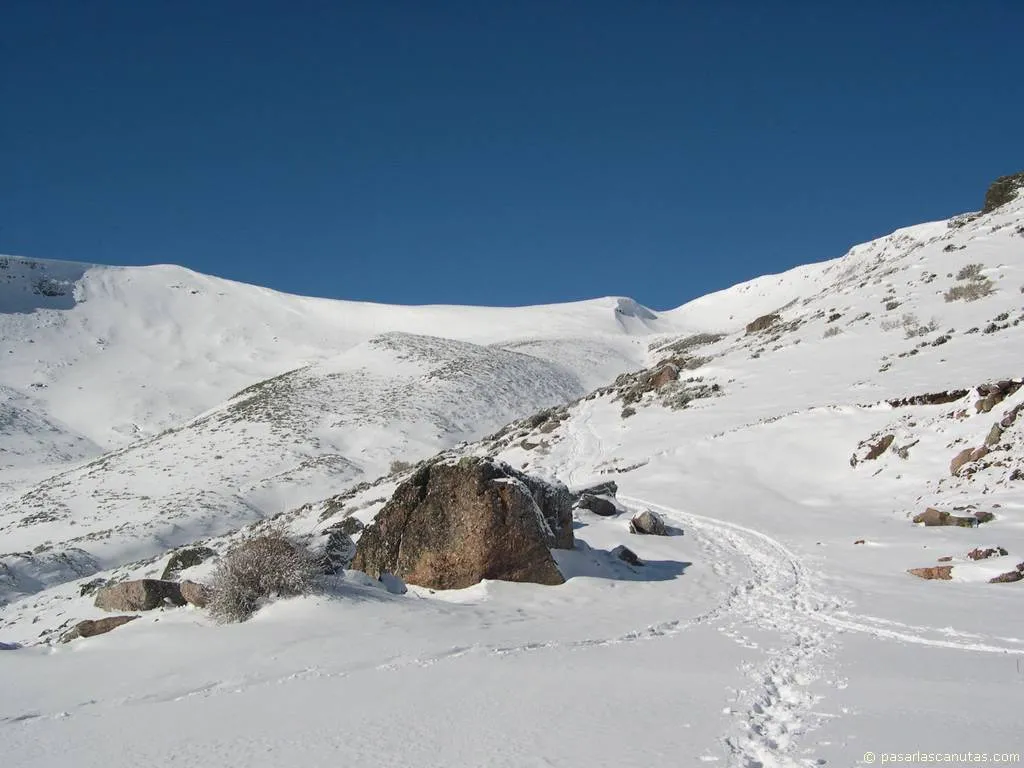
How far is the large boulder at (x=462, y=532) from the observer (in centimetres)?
1155

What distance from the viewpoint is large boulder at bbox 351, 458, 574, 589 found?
37.9 feet

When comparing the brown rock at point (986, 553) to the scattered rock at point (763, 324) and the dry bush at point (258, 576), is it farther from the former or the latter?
the scattered rock at point (763, 324)

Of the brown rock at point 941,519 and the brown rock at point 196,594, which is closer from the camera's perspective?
the brown rock at point 196,594

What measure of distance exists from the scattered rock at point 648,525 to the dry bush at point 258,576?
27.5 ft

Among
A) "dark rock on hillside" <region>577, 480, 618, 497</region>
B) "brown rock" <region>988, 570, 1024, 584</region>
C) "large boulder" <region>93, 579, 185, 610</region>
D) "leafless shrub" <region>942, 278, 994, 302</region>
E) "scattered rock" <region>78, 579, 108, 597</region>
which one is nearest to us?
"large boulder" <region>93, 579, 185, 610</region>

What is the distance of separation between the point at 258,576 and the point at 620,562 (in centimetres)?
638

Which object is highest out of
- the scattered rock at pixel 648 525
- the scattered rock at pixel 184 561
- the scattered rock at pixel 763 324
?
the scattered rock at pixel 763 324

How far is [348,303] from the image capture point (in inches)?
4422

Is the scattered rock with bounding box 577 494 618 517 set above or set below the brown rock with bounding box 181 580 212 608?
above

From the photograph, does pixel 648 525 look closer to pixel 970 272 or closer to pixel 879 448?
pixel 879 448

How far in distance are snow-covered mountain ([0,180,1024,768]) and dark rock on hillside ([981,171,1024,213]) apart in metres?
1.33

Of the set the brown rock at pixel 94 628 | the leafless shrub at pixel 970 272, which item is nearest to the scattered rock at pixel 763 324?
the leafless shrub at pixel 970 272

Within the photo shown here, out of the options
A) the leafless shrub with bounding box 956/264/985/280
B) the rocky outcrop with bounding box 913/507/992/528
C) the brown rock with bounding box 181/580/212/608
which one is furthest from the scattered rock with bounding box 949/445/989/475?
the leafless shrub with bounding box 956/264/985/280

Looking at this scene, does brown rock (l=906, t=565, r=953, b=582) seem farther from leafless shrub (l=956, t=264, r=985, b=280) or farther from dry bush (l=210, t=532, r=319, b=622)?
leafless shrub (l=956, t=264, r=985, b=280)
